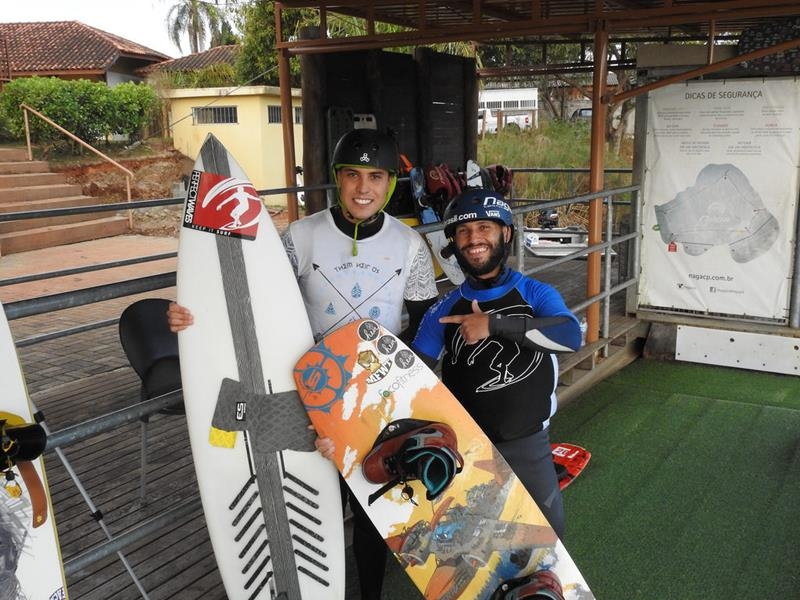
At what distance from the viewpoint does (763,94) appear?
492 cm

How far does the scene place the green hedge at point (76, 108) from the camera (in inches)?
597

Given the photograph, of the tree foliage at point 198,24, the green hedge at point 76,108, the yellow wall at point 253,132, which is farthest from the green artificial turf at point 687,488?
the tree foliage at point 198,24

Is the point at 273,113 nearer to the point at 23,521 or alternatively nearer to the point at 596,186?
the point at 596,186

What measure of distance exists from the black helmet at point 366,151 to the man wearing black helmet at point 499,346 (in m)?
0.24

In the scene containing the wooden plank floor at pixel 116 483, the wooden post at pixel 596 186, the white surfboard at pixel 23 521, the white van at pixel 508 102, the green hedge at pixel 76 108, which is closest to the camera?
the white surfboard at pixel 23 521

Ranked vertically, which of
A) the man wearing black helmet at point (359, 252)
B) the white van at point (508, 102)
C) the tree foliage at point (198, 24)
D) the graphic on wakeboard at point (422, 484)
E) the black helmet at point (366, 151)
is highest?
the tree foliage at point (198, 24)

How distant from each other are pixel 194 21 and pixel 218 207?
155ft

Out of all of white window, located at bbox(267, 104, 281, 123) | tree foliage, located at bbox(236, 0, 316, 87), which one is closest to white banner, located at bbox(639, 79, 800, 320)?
white window, located at bbox(267, 104, 281, 123)

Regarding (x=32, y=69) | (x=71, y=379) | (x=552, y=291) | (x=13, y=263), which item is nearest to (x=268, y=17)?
(x=32, y=69)

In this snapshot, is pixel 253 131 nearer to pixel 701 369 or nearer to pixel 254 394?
pixel 701 369

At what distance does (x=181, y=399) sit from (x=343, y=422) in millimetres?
460

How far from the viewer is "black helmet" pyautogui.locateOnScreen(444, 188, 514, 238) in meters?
2.06

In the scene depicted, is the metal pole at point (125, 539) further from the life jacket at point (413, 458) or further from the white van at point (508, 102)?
the white van at point (508, 102)

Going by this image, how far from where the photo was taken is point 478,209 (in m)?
2.06
